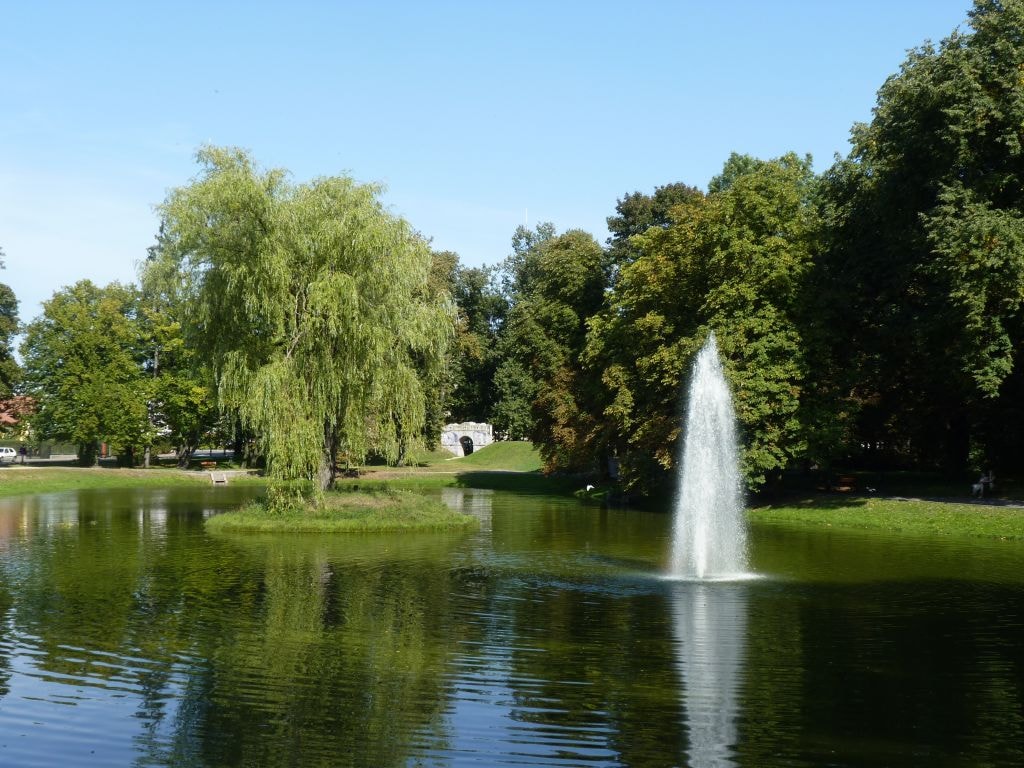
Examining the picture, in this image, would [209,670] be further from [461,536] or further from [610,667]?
[461,536]

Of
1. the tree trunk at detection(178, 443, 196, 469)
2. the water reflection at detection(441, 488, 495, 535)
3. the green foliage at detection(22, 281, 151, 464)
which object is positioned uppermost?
the green foliage at detection(22, 281, 151, 464)

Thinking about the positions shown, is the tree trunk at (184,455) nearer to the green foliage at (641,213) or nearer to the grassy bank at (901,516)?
the green foliage at (641,213)

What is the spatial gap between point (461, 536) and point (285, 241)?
38.7 feet

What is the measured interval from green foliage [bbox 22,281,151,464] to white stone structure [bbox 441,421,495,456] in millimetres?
29597

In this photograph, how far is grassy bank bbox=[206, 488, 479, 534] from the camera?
3372 cm

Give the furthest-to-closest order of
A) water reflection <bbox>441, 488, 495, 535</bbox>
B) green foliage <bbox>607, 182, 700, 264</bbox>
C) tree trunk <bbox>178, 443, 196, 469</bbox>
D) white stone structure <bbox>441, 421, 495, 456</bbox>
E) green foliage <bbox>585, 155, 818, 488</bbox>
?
white stone structure <bbox>441, 421, 495, 456</bbox> < tree trunk <bbox>178, 443, 196, 469</bbox> < green foliage <bbox>607, 182, 700, 264</bbox> < green foliage <bbox>585, 155, 818, 488</bbox> < water reflection <bbox>441, 488, 495, 535</bbox>

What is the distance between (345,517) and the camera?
34625 mm

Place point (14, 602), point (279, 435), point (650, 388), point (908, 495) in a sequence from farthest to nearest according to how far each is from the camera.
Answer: point (650, 388)
point (908, 495)
point (279, 435)
point (14, 602)

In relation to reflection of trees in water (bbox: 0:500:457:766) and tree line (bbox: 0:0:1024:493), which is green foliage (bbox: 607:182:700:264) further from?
reflection of trees in water (bbox: 0:500:457:766)

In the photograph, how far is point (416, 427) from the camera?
1485 inches

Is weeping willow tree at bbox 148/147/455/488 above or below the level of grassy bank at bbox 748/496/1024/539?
above

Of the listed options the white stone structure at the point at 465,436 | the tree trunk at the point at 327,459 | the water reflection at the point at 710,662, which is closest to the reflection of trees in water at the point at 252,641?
the water reflection at the point at 710,662

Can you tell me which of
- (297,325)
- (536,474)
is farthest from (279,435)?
(536,474)

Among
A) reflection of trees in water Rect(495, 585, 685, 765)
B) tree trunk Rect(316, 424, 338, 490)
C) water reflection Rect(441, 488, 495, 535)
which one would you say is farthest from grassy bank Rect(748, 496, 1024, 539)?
reflection of trees in water Rect(495, 585, 685, 765)
